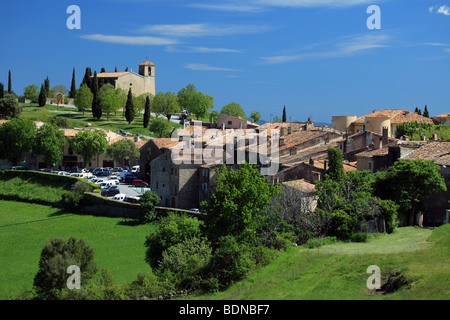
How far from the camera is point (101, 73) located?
482ft

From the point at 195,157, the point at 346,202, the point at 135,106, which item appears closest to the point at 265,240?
the point at 346,202

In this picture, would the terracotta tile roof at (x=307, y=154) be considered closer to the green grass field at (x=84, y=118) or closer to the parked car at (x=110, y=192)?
the parked car at (x=110, y=192)

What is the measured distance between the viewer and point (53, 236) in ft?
156

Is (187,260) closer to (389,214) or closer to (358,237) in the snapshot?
(358,237)

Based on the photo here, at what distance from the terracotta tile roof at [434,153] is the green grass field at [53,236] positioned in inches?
853

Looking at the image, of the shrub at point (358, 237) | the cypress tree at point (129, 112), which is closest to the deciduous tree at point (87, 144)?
the cypress tree at point (129, 112)

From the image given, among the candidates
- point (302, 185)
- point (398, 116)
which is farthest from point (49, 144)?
point (398, 116)

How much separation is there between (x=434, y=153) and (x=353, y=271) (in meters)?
19.5

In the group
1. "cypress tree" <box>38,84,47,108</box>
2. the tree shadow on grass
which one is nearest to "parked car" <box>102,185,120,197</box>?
the tree shadow on grass

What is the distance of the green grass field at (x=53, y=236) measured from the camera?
36.7 m

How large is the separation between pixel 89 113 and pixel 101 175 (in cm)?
5357

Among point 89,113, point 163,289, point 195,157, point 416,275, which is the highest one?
point 89,113

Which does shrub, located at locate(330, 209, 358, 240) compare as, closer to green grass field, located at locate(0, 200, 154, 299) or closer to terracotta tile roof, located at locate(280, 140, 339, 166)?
green grass field, located at locate(0, 200, 154, 299)

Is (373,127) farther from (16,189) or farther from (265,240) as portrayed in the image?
(16,189)
